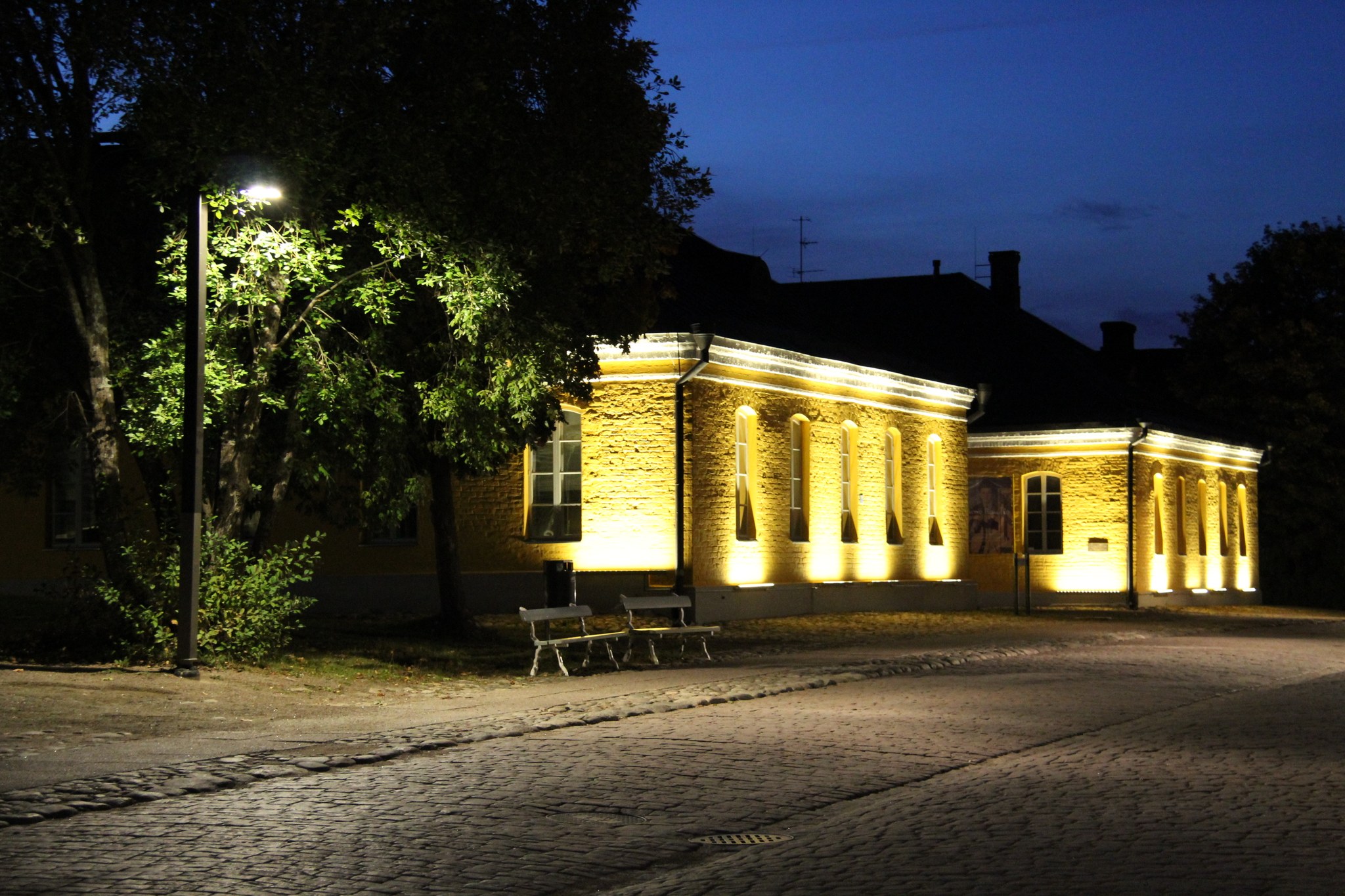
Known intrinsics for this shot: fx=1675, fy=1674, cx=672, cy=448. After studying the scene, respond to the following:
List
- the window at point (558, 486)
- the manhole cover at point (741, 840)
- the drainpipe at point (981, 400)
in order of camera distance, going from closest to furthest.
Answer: the manhole cover at point (741, 840) < the window at point (558, 486) < the drainpipe at point (981, 400)

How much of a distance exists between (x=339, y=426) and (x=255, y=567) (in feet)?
6.99

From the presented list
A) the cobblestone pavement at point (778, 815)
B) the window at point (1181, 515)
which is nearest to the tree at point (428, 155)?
the cobblestone pavement at point (778, 815)

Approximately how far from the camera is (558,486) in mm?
29859

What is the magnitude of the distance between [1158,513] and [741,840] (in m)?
36.6

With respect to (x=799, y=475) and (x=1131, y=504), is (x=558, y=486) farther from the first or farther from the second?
(x=1131, y=504)

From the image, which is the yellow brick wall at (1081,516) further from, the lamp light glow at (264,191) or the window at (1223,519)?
the lamp light glow at (264,191)

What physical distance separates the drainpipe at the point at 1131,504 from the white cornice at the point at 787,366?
5.63 m

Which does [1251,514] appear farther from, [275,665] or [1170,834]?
[1170,834]

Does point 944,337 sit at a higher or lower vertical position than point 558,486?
higher

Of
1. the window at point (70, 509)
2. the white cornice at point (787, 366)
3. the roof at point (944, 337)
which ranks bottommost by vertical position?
the window at point (70, 509)

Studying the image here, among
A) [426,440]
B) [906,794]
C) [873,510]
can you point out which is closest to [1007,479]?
[873,510]

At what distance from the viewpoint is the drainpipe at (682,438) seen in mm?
28484

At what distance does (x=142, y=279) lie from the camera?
19.4 m

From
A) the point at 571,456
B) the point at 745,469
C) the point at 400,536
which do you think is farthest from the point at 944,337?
the point at 400,536
